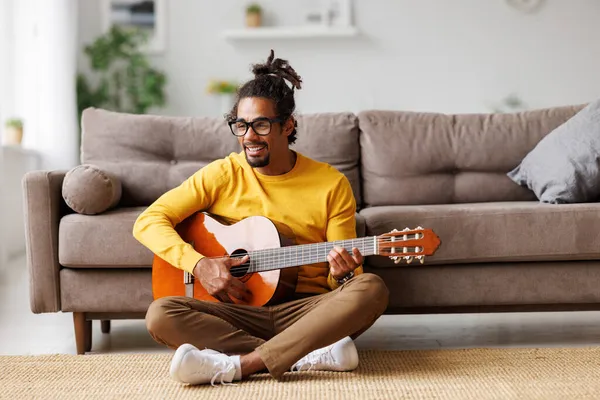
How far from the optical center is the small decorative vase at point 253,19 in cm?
598

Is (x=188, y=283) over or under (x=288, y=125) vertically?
under

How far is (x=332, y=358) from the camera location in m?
2.10

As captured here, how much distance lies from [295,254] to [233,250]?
205 millimetres

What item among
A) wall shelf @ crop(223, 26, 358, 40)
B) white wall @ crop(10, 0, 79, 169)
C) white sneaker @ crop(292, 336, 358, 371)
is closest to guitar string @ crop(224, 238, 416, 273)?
white sneaker @ crop(292, 336, 358, 371)

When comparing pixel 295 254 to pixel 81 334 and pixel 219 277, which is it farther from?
pixel 81 334

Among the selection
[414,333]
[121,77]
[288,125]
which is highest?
[121,77]

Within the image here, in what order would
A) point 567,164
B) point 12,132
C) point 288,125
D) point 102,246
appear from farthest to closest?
point 12,132, point 567,164, point 102,246, point 288,125

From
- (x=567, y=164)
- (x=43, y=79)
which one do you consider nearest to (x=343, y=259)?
(x=567, y=164)

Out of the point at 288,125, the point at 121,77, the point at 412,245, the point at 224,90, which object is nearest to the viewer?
the point at 412,245

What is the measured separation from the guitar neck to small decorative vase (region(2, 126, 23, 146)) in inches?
128

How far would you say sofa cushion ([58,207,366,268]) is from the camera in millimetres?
2490

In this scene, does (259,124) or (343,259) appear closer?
(343,259)

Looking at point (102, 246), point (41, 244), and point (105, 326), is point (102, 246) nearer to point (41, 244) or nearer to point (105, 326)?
point (41, 244)

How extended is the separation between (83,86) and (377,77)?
223 centimetres
